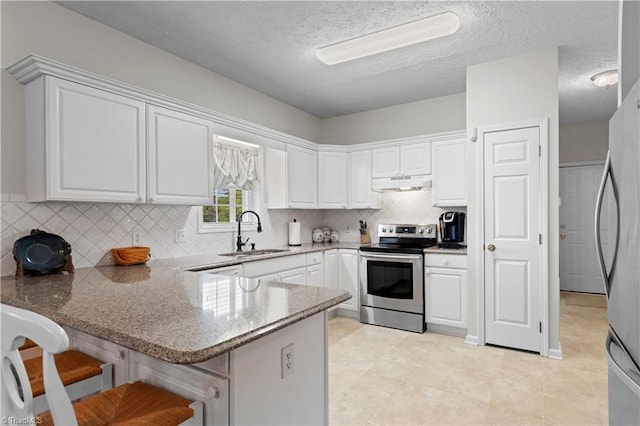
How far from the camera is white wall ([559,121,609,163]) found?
18.5 ft

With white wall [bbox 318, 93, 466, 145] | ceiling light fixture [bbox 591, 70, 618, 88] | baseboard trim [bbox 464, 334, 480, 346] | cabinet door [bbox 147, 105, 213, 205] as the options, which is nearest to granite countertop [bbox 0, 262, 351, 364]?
cabinet door [bbox 147, 105, 213, 205]

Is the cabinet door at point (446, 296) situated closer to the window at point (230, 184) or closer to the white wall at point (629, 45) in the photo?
the window at point (230, 184)

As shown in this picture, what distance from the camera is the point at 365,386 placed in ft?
8.68

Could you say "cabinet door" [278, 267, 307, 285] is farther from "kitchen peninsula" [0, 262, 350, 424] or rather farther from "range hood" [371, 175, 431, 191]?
"kitchen peninsula" [0, 262, 350, 424]

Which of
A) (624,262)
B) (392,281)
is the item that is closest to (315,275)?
(392,281)

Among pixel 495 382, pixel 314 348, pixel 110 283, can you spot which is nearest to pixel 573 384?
pixel 495 382

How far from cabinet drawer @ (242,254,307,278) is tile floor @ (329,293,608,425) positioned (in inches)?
33.9

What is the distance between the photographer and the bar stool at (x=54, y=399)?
2.46 ft

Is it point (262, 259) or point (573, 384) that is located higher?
point (262, 259)

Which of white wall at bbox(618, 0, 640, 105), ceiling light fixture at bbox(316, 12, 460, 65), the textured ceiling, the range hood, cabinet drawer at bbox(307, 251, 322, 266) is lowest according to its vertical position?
cabinet drawer at bbox(307, 251, 322, 266)

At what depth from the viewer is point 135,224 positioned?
2.95m

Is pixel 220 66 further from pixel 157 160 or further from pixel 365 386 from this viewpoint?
pixel 365 386

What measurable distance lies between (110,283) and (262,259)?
1533 millimetres

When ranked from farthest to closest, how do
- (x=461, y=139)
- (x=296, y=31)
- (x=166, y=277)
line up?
1. (x=461, y=139)
2. (x=296, y=31)
3. (x=166, y=277)
